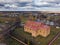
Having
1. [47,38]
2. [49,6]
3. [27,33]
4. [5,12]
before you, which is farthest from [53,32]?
[5,12]

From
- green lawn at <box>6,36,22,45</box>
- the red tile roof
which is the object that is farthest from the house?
green lawn at <box>6,36,22,45</box>

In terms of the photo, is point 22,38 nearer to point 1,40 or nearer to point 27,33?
point 27,33

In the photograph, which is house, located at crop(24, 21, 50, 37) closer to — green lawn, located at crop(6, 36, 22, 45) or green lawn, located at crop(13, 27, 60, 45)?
green lawn, located at crop(13, 27, 60, 45)

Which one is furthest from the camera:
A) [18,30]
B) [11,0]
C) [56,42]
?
[11,0]

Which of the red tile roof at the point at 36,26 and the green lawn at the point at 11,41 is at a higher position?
the red tile roof at the point at 36,26

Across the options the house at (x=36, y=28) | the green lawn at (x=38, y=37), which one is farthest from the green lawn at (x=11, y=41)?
the house at (x=36, y=28)

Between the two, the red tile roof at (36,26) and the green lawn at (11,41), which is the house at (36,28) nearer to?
the red tile roof at (36,26)

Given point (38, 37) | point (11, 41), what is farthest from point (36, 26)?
point (11, 41)

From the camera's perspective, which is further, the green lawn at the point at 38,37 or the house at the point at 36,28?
the house at the point at 36,28
